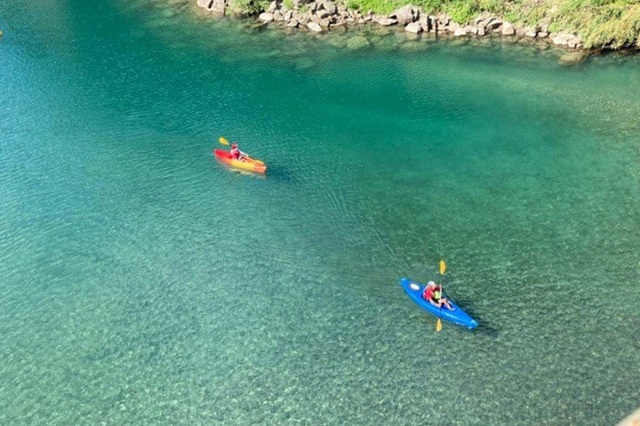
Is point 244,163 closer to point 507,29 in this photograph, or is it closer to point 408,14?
point 408,14

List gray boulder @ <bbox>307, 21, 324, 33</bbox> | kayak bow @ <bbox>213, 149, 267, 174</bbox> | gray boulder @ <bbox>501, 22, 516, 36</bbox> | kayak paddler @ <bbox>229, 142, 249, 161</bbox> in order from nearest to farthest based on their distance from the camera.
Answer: kayak bow @ <bbox>213, 149, 267, 174</bbox>, kayak paddler @ <bbox>229, 142, 249, 161</bbox>, gray boulder @ <bbox>501, 22, 516, 36</bbox>, gray boulder @ <bbox>307, 21, 324, 33</bbox>

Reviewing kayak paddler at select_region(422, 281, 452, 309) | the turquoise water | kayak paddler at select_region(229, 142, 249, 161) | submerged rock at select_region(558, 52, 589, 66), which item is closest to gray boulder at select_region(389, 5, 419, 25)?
the turquoise water

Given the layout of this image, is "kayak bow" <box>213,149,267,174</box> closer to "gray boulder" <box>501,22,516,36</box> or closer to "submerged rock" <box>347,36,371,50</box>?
"submerged rock" <box>347,36,371,50</box>

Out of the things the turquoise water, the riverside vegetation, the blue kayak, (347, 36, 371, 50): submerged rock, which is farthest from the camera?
(347, 36, 371, 50): submerged rock

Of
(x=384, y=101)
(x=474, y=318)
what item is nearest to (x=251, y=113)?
(x=384, y=101)

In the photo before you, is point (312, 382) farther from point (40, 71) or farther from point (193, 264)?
point (40, 71)

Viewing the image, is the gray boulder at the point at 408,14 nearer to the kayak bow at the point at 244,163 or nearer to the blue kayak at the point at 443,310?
the kayak bow at the point at 244,163
